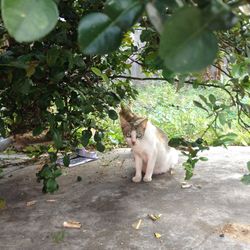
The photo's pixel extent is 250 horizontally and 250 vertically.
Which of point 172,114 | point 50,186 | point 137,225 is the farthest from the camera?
point 172,114

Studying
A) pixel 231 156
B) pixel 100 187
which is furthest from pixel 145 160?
pixel 231 156

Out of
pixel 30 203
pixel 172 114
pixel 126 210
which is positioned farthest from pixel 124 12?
pixel 172 114

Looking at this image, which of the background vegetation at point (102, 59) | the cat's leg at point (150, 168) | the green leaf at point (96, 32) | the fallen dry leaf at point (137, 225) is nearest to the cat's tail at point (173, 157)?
the cat's leg at point (150, 168)

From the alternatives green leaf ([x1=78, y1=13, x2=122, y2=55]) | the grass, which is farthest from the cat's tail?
green leaf ([x1=78, y1=13, x2=122, y2=55])

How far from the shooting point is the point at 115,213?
2.08 m

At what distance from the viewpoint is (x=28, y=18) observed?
13.1 inches

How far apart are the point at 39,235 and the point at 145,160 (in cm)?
94

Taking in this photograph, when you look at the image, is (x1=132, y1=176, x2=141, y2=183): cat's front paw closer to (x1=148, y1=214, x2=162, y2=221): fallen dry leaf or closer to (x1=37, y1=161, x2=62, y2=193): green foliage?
(x1=148, y1=214, x2=162, y2=221): fallen dry leaf

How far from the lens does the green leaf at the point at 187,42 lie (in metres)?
0.30

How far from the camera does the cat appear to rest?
245 centimetres

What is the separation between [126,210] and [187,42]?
1873 mm

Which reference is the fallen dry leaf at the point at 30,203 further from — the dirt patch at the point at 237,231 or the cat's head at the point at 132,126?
the dirt patch at the point at 237,231

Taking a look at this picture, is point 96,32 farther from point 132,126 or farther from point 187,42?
point 132,126

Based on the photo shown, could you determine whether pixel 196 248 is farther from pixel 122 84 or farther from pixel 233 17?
pixel 233 17
